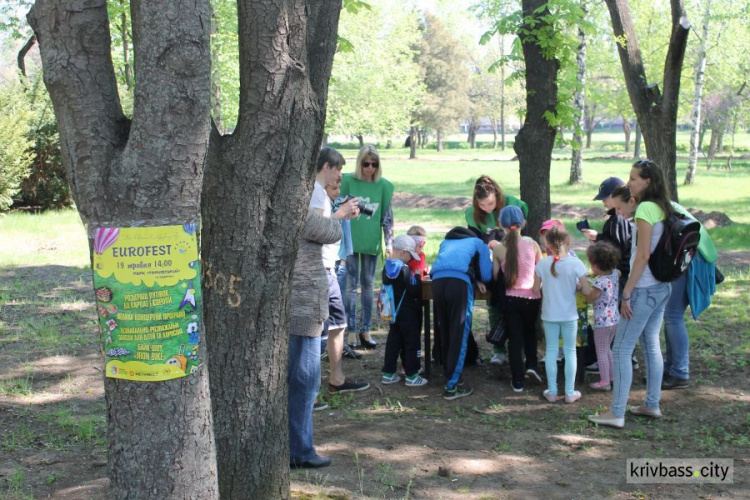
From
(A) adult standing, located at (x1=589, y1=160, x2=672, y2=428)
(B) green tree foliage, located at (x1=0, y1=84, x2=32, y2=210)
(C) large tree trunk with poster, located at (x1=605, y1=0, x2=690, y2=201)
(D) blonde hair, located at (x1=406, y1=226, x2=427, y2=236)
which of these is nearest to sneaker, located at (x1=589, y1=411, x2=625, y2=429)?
(A) adult standing, located at (x1=589, y1=160, x2=672, y2=428)

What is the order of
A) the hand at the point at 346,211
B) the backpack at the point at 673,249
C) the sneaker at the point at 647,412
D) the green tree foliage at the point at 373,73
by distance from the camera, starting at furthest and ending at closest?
the green tree foliage at the point at 373,73 < the sneaker at the point at 647,412 < the backpack at the point at 673,249 < the hand at the point at 346,211

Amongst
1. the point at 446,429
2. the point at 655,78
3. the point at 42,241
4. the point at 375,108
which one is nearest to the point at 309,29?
the point at 446,429

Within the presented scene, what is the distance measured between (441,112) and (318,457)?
204 ft

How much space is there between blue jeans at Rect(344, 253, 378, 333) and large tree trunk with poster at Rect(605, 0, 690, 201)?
340 cm

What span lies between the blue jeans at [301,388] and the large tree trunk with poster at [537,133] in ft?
12.4

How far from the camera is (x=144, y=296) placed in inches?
117

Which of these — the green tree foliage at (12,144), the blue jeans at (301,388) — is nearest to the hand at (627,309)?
the blue jeans at (301,388)

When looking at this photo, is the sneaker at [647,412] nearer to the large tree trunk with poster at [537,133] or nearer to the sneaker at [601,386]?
the sneaker at [601,386]

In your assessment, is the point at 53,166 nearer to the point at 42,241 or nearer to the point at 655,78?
the point at 42,241

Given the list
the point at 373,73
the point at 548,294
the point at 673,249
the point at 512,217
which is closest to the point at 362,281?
the point at 512,217

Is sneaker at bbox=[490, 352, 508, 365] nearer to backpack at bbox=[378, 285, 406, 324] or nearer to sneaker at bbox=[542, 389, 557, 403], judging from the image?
sneaker at bbox=[542, 389, 557, 403]

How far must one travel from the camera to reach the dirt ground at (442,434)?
4.59m

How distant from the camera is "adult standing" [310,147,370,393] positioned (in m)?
5.27

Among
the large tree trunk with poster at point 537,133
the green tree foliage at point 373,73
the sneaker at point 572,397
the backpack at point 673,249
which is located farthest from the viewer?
the green tree foliage at point 373,73
